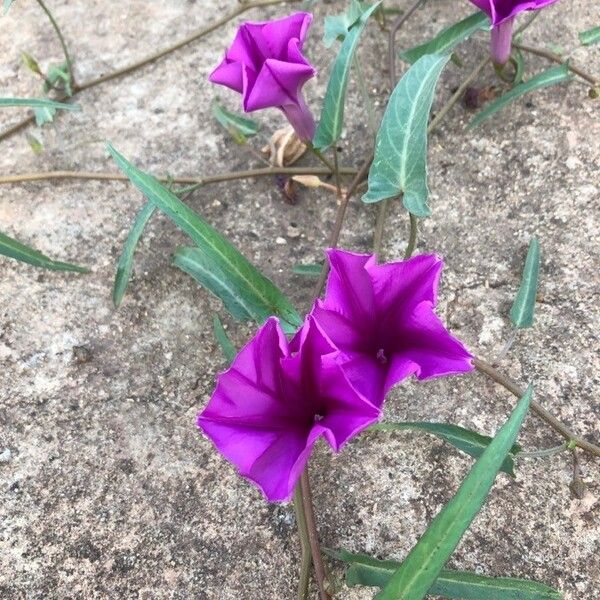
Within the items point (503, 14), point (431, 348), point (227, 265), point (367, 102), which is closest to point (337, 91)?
point (367, 102)

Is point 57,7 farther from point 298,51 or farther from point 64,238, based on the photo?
point 298,51

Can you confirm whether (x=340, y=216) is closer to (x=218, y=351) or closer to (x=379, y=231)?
(x=379, y=231)

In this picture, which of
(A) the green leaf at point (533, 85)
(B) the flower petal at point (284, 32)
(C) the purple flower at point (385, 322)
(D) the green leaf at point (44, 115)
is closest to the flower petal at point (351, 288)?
(C) the purple flower at point (385, 322)

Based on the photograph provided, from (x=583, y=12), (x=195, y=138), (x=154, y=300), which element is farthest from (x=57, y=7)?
(x=583, y=12)

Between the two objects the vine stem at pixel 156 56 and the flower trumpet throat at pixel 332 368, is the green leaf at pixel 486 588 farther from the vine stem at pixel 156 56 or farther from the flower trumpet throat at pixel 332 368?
the vine stem at pixel 156 56

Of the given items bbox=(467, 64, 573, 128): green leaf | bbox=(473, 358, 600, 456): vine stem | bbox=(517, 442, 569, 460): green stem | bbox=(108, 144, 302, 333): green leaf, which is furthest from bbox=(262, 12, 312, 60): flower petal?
bbox=(517, 442, 569, 460): green stem
